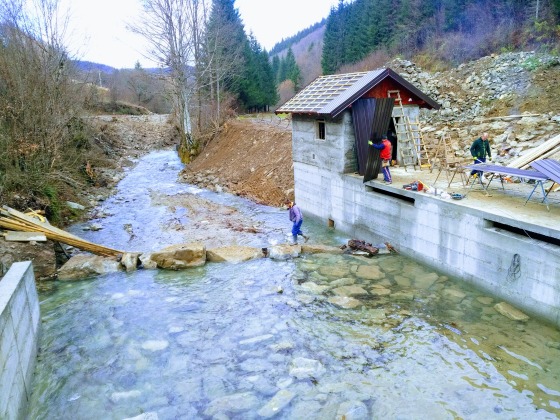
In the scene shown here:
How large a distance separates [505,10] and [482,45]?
16.5 ft

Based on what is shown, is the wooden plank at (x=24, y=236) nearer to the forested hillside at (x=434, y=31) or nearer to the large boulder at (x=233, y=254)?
the large boulder at (x=233, y=254)

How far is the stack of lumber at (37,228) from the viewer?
1117 centimetres

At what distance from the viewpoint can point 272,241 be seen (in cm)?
1408

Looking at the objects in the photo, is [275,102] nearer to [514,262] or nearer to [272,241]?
[272,241]

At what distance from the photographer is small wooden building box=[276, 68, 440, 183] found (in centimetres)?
1272

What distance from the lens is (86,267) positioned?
1125 centimetres

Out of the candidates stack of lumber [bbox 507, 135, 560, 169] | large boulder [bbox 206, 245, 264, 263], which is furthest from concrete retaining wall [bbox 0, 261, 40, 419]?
stack of lumber [bbox 507, 135, 560, 169]

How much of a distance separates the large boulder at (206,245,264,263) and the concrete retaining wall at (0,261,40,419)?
490cm

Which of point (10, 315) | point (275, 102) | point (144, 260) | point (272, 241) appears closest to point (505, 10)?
point (275, 102)

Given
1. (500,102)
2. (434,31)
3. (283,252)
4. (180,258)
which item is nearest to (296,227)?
(283,252)

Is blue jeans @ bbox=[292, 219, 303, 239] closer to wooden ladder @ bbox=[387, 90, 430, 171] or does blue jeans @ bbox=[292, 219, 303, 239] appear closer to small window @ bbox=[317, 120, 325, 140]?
small window @ bbox=[317, 120, 325, 140]

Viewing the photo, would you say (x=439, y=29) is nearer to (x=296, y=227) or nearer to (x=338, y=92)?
(x=338, y=92)

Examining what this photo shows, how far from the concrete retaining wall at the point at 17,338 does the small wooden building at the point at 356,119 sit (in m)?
9.42

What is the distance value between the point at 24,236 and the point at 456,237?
11453 mm
